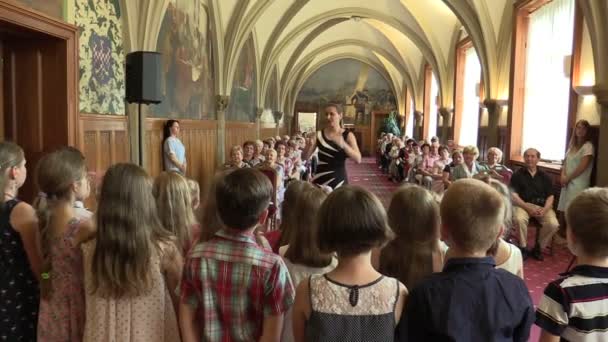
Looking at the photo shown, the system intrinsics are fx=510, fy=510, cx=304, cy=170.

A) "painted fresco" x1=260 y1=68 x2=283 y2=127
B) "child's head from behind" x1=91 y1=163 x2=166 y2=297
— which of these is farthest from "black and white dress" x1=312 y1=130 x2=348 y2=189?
"painted fresco" x1=260 y1=68 x2=283 y2=127

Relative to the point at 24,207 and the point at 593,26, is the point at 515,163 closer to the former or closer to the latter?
the point at 593,26

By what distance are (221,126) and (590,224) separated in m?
10.9

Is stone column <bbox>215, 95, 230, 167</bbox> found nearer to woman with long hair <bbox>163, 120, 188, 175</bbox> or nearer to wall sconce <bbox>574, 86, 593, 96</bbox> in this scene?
woman with long hair <bbox>163, 120, 188, 175</bbox>

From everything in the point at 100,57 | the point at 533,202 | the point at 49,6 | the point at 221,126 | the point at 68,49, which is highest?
the point at 49,6

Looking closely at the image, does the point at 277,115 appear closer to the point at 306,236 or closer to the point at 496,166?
the point at 496,166

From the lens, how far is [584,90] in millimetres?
7113

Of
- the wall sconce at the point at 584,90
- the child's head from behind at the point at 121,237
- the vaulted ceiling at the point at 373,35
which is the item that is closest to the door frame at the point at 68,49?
the child's head from behind at the point at 121,237

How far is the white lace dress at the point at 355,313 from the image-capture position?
5.44ft

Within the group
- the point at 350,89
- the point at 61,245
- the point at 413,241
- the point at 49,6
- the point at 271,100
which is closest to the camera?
the point at 61,245

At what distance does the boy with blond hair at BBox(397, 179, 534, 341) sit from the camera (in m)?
1.58

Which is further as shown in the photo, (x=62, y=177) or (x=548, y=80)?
(x=548, y=80)

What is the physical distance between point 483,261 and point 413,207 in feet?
1.89

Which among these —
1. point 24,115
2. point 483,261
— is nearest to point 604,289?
point 483,261

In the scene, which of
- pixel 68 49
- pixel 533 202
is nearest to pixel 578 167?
pixel 533 202
